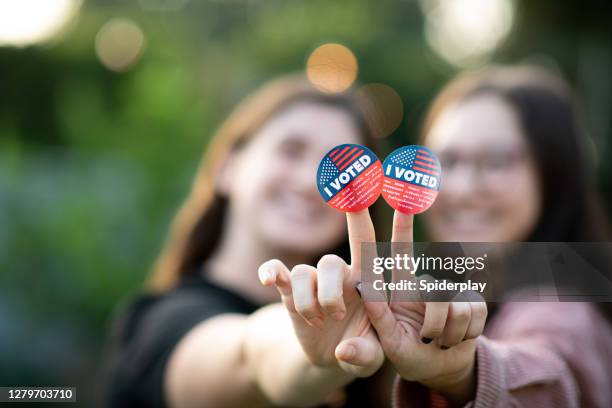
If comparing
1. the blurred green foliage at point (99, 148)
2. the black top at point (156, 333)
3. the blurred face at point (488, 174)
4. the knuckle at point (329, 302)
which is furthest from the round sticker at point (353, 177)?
the blurred green foliage at point (99, 148)

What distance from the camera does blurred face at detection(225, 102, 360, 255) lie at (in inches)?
61.9

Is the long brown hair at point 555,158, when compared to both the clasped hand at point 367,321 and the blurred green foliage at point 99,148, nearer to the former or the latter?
the clasped hand at point 367,321

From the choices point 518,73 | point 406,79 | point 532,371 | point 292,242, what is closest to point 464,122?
point 518,73

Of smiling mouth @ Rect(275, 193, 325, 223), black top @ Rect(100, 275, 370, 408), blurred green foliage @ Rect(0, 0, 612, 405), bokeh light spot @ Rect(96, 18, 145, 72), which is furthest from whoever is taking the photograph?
bokeh light spot @ Rect(96, 18, 145, 72)

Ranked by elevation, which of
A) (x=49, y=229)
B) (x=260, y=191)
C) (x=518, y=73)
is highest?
(x=518, y=73)

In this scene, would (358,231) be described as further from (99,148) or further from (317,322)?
(99,148)

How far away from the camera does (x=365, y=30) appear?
6949 millimetres

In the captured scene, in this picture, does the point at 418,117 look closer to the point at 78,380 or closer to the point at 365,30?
the point at 365,30

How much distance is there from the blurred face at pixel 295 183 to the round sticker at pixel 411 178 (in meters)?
0.80

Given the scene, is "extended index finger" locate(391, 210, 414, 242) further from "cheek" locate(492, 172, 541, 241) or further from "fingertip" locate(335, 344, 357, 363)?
"cheek" locate(492, 172, 541, 241)

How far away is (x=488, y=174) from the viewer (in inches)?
57.8

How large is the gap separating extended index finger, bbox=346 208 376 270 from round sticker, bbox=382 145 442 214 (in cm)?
4

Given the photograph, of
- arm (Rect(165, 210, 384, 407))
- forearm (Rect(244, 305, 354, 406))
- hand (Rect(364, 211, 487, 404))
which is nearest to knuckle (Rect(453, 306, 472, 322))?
hand (Rect(364, 211, 487, 404))

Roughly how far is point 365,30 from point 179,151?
388 centimetres
